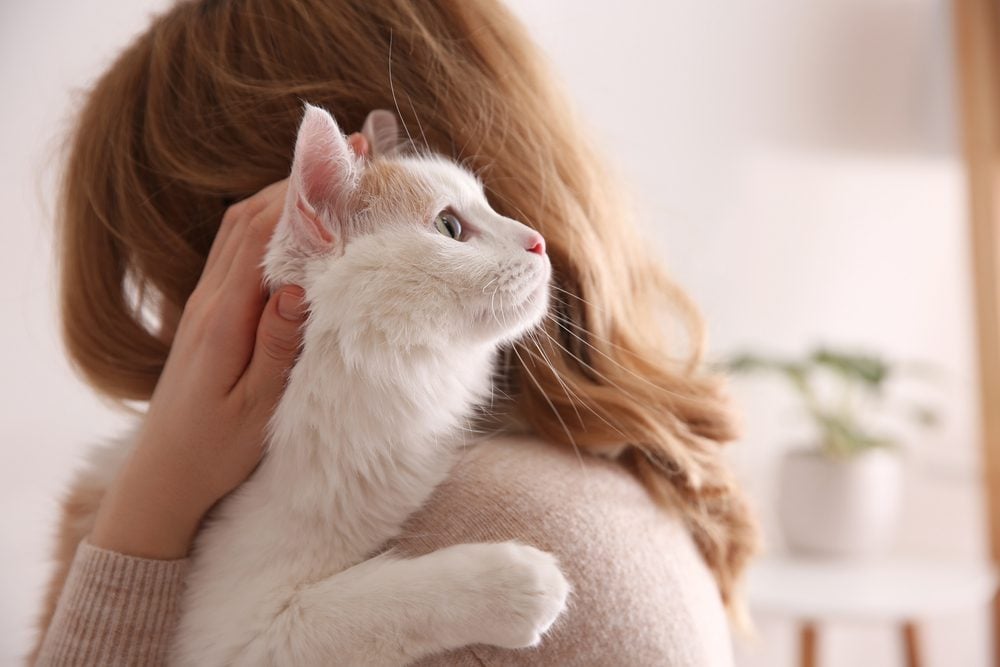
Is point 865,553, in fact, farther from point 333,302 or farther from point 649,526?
point 333,302

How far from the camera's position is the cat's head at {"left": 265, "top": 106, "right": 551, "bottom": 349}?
0.64 meters

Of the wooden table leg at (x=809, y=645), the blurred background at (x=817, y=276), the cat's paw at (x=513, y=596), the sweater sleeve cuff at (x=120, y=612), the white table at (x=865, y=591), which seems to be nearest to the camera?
the cat's paw at (x=513, y=596)

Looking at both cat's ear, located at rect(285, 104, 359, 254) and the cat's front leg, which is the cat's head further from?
the cat's front leg

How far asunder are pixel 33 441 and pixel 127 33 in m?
0.72

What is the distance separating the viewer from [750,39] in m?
2.30

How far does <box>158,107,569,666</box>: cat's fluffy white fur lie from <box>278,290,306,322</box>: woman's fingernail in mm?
11

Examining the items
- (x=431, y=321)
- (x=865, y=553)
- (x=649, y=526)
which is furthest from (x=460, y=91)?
(x=865, y=553)

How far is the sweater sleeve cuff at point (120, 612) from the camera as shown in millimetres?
687

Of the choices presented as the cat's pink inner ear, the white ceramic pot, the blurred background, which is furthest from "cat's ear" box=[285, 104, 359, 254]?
the white ceramic pot

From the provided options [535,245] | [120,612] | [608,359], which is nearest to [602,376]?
[608,359]

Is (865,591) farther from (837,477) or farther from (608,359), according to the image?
(608,359)

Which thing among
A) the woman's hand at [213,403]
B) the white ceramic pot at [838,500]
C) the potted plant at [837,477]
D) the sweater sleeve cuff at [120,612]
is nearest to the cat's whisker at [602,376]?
the woman's hand at [213,403]

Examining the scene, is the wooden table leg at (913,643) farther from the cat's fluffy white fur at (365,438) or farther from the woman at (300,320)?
the cat's fluffy white fur at (365,438)

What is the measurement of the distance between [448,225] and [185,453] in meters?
0.28
